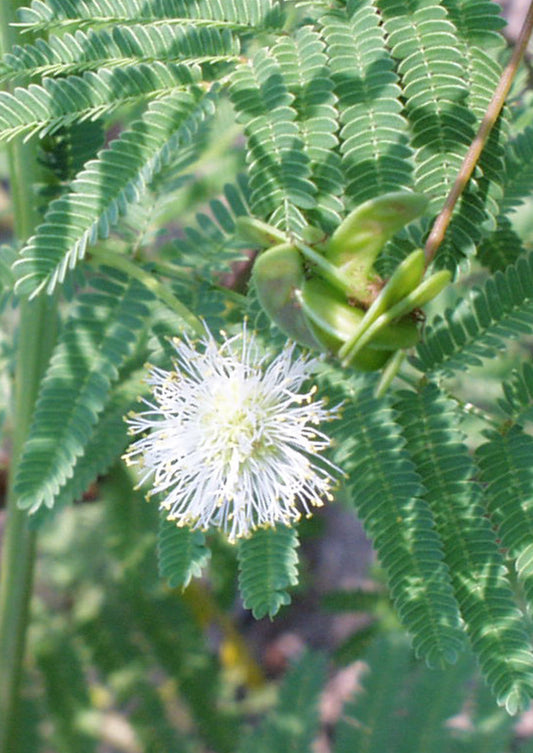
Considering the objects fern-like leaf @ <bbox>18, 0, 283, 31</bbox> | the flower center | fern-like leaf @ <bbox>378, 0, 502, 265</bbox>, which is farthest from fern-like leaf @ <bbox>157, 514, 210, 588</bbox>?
fern-like leaf @ <bbox>18, 0, 283, 31</bbox>

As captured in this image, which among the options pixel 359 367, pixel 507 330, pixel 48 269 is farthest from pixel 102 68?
pixel 507 330

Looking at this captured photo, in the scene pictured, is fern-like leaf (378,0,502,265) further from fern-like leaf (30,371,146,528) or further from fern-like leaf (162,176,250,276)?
fern-like leaf (30,371,146,528)

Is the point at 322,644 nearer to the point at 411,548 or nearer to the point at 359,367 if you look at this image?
the point at 411,548

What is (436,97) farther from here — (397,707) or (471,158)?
(397,707)

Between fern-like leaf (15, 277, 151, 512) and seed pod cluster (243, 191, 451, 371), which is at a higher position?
seed pod cluster (243, 191, 451, 371)

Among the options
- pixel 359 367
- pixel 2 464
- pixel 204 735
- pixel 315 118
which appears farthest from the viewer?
pixel 2 464

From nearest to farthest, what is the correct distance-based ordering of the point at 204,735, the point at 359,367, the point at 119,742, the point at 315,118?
the point at 359,367 < the point at 315,118 < the point at 204,735 < the point at 119,742

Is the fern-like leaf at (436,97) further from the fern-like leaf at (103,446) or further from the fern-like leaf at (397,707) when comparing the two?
the fern-like leaf at (397,707)

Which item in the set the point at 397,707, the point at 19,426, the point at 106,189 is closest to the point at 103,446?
the point at 19,426
